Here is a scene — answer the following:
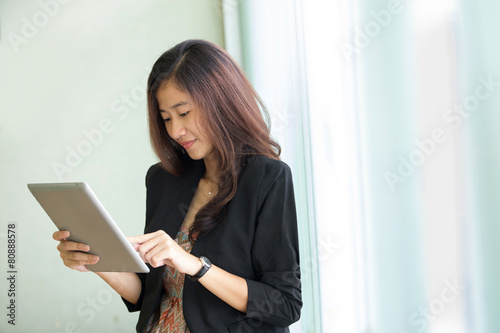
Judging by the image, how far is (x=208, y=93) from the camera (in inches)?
53.4

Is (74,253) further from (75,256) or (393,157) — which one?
(393,157)

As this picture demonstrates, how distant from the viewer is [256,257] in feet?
4.30

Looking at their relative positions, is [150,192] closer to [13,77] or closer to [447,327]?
[447,327]

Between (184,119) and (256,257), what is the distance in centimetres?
39

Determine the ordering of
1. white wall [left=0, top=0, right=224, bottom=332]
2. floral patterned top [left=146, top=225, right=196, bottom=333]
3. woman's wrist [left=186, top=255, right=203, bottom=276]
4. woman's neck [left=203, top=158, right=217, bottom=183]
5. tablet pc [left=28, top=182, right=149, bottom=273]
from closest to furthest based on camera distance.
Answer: tablet pc [left=28, top=182, right=149, bottom=273] → woman's wrist [left=186, top=255, right=203, bottom=276] → floral patterned top [left=146, top=225, right=196, bottom=333] → woman's neck [left=203, top=158, right=217, bottom=183] → white wall [left=0, top=0, right=224, bottom=332]

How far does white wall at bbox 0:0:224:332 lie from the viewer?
2584 millimetres

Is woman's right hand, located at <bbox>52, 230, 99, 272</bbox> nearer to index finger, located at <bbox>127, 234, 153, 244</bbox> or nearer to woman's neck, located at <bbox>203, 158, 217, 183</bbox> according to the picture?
index finger, located at <bbox>127, 234, 153, 244</bbox>

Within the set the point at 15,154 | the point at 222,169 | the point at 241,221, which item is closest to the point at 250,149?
the point at 222,169

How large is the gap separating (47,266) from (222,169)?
1.60 meters

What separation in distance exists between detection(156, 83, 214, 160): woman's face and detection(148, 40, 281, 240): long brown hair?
0.02m

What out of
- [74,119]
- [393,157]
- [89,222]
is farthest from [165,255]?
[74,119]

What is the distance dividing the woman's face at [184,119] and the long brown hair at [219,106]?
2 cm

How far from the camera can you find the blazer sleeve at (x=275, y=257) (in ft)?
4.11

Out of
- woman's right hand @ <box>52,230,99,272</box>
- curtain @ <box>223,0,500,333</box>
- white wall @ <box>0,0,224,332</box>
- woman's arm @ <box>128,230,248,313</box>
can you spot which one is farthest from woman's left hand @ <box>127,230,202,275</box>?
white wall @ <box>0,0,224,332</box>
